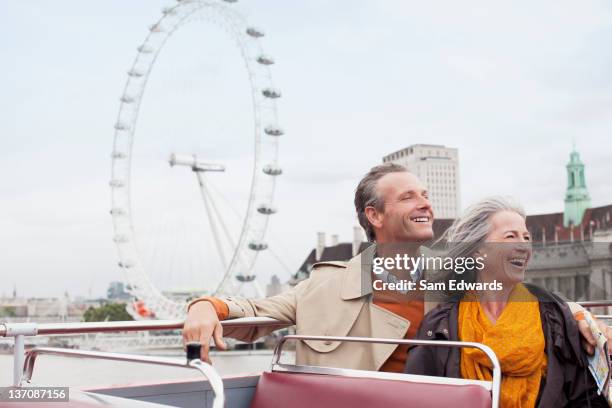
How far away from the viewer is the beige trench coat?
2357 mm

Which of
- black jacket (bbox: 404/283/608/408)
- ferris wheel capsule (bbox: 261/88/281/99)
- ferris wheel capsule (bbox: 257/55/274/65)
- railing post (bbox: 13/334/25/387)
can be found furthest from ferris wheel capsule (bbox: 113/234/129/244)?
black jacket (bbox: 404/283/608/408)

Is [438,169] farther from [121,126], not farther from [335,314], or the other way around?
[335,314]

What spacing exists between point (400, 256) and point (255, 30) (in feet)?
80.2

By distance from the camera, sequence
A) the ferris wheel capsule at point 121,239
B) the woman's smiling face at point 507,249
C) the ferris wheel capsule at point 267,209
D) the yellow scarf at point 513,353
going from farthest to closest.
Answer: the ferris wheel capsule at point 121,239 → the ferris wheel capsule at point 267,209 → the woman's smiling face at point 507,249 → the yellow scarf at point 513,353

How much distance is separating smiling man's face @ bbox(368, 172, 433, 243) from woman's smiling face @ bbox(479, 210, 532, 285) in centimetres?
27

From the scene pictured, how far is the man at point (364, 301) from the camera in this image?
236 centimetres

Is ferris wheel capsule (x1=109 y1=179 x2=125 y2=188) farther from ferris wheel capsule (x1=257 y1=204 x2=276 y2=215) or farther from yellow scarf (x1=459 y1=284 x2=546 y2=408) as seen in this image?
yellow scarf (x1=459 y1=284 x2=546 y2=408)

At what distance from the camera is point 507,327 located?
6.77 feet

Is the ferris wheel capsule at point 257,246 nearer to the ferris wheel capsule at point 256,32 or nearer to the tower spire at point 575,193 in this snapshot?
the ferris wheel capsule at point 256,32

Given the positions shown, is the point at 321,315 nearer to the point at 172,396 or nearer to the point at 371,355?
the point at 371,355

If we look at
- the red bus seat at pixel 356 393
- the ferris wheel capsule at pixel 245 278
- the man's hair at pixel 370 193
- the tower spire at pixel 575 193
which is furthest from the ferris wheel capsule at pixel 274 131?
the tower spire at pixel 575 193

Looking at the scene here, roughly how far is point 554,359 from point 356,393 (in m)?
0.50

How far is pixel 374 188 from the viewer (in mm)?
2527

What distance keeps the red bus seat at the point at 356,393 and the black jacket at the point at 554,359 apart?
25 cm
